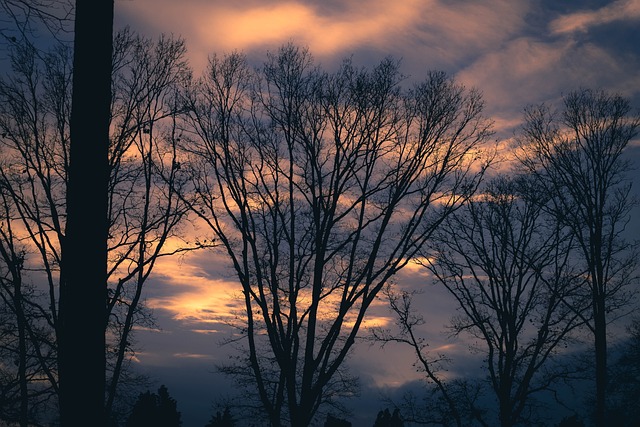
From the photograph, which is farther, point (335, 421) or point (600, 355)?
point (335, 421)

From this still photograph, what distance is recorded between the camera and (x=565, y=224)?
63.9ft

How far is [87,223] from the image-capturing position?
5.84 meters

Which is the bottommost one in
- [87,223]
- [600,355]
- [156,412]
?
[156,412]

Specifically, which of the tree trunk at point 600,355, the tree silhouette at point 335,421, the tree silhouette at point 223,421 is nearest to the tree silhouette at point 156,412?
the tree silhouette at point 223,421

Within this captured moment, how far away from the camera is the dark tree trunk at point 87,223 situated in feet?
18.8

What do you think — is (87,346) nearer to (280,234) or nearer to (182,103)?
(280,234)

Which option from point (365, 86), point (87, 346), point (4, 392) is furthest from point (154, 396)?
point (87, 346)

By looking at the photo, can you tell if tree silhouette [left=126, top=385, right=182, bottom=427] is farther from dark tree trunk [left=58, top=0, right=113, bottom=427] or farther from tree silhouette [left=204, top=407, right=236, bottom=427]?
dark tree trunk [left=58, top=0, right=113, bottom=427]

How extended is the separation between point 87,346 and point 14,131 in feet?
40.3

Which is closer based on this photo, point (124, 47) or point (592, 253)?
point (124, 47)

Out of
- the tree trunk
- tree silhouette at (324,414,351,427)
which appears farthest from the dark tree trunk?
the tree trunk

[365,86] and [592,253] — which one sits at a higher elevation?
Answer: [365,86]

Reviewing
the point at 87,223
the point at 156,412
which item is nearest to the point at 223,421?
the point at 156,412

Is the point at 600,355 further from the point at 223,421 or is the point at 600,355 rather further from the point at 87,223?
the point at 223,421
